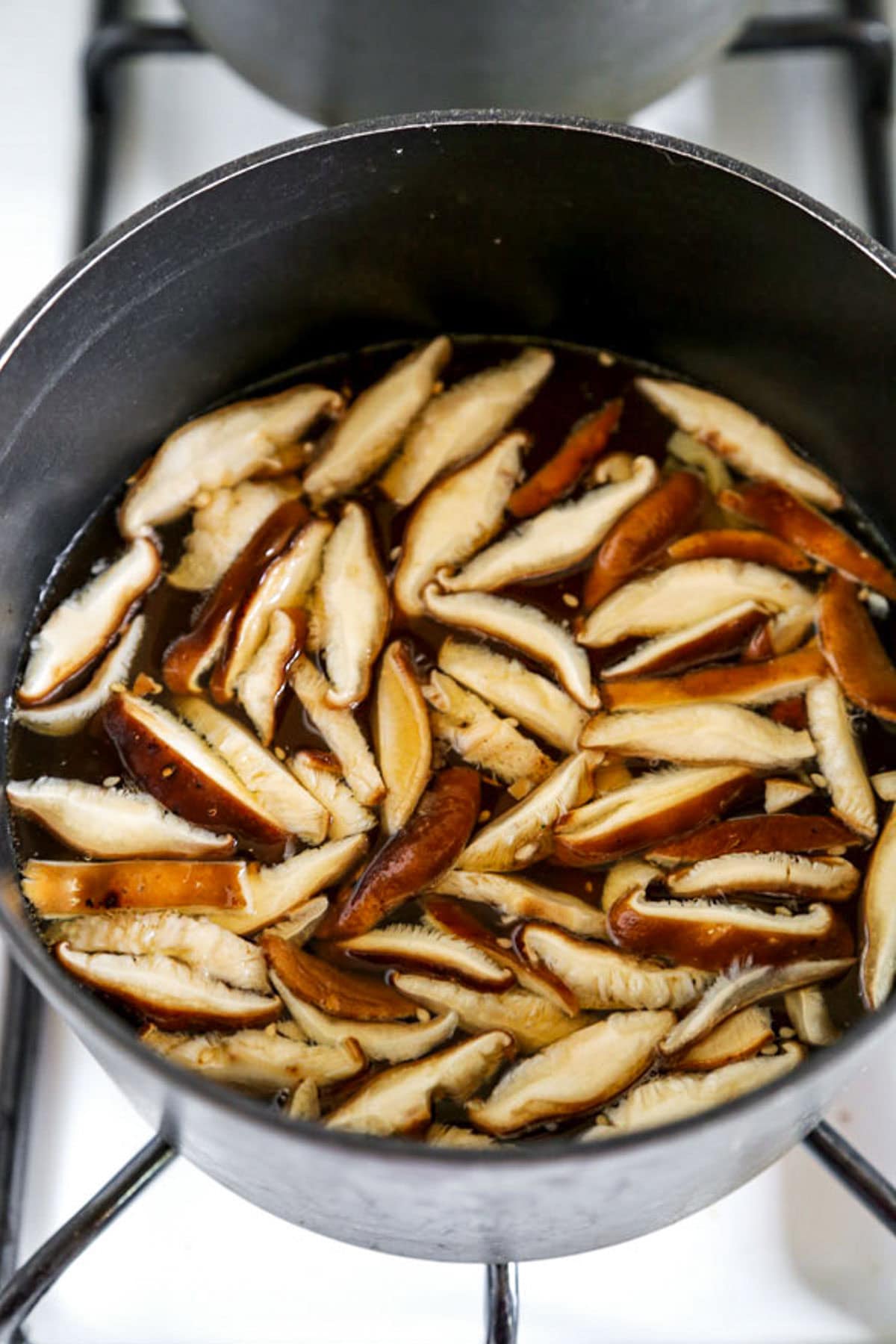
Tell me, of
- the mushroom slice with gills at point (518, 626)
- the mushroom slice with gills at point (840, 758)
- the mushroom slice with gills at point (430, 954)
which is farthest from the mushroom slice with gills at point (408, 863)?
the mushroom slice with gills at point (840, 758)

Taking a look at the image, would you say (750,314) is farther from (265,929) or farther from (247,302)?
(265,929)

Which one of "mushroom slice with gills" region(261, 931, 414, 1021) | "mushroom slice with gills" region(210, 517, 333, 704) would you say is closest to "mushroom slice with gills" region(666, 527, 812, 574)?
"mushroom slice with gills" region(210, 517, 333, 704)

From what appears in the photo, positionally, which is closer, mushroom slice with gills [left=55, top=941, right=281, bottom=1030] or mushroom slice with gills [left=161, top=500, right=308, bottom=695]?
mushroom slice with gills [left=55, top=941, right=281, bottom=1030]

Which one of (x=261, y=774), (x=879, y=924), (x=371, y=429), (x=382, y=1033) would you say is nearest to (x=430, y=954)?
(x=382, y=1033)

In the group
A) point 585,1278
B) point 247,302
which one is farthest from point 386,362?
point 585,1278

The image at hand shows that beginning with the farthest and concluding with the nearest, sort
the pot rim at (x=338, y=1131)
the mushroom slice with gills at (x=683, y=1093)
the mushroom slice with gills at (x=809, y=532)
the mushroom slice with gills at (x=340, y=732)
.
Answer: the mushroom slice with gills at (x=809, y=532) → the mushroom slice with gills at (x=340, y=732) → the mushroom slice with gills at (x=683, y=1093) → the pot rim at (x=338, y=1131)

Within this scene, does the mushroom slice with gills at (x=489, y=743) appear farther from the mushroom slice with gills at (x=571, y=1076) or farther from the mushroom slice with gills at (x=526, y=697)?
the mushroom slice with gills at (x=571, y=1076)

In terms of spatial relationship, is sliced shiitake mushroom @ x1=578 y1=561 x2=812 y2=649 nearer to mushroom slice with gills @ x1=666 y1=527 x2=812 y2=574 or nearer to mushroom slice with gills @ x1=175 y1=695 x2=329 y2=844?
mushroom slice with gills @ x1=666 y1=527 x2=812 y2=574
